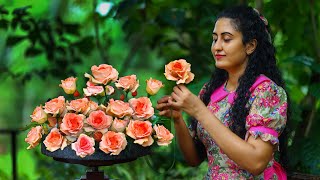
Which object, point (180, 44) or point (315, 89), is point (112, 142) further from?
point (180, 44)

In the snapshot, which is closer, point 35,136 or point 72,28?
point 35,136

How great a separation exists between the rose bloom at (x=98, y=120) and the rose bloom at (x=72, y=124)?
32mm

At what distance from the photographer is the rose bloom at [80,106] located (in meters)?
2.16

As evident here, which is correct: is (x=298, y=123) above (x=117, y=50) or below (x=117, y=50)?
below

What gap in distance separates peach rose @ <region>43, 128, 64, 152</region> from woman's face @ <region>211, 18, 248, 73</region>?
64cm

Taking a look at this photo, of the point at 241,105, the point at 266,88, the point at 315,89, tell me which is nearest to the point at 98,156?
the point at 241,105

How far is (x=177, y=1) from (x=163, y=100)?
2.58 metres

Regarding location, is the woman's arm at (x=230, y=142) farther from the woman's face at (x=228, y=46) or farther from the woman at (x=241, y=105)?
the woman's face at (x=228, y=46)

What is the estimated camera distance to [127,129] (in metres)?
2.14

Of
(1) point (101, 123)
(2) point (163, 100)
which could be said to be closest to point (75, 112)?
(1) point (101, 123)

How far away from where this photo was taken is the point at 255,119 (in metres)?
2.15

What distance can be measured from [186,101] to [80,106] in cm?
37

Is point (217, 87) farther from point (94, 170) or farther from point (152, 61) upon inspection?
point (152, 61)

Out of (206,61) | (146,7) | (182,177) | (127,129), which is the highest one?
(146,7)
